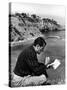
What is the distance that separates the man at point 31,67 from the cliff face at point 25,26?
159 millimetres

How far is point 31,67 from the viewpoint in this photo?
495 centimetres

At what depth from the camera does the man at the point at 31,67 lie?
4.87 m

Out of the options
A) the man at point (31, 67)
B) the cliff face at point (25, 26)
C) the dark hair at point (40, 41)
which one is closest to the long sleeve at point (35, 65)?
the man at point (31, 67)

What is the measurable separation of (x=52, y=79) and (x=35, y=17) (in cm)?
103

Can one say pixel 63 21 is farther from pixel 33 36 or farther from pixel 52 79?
pixel 52 79

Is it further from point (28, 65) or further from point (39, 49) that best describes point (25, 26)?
point (28, 65)

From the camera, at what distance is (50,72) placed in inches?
202

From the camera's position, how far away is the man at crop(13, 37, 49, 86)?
192 inches

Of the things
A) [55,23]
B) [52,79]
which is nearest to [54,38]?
[55,23]

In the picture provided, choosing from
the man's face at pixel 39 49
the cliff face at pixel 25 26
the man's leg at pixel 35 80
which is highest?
the cliff face at pixel 25 26

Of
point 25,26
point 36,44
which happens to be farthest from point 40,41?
point 25,26

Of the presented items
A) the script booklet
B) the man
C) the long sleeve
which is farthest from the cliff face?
the long sleeve

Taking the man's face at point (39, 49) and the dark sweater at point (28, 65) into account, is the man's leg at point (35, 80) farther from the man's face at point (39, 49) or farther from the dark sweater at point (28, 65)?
the man's face at point (39, 49)

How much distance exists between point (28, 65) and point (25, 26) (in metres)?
0.60
